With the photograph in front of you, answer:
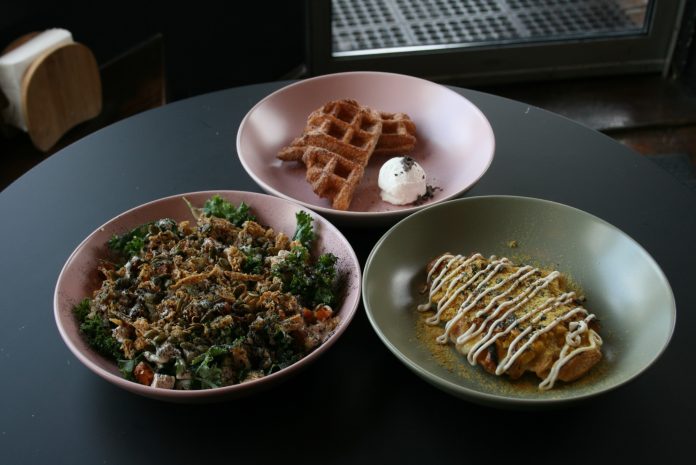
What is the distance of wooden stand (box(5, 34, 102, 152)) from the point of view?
9.50 feet

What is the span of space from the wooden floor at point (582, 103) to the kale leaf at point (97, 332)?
2006 mm

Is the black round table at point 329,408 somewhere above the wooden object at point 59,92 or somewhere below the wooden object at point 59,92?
above

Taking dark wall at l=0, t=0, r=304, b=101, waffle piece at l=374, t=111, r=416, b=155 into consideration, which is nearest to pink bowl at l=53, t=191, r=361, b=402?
waffle piece at l=374, t=111, r=416, b=155

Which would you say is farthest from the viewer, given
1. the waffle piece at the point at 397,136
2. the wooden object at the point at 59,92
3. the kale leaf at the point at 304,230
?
the wooden object at the point at 59,92

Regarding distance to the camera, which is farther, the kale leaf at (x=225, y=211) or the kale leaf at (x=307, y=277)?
the kale leaf at (x=225, y=211)

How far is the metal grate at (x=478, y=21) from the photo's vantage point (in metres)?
3.76

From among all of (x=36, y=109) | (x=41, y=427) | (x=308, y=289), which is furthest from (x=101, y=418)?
(x=36, y=109)

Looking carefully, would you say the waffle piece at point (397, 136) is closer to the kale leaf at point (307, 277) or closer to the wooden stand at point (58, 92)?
the kale leaf at point (307, 277)

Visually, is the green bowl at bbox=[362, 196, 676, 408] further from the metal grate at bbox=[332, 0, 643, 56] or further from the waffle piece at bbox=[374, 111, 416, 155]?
the metal grate at bbox=[332, 0, 643, 56]

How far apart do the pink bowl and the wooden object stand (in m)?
1.60

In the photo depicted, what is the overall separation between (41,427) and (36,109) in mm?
2032

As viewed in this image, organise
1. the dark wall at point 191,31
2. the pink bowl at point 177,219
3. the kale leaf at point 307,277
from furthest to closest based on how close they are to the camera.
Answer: the dark wall at point 191,31
the kale leaf at point 307,277
the pink bowl at point 177,219

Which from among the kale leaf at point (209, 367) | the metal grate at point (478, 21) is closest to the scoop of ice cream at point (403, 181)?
the kale leaf at point (209, 367)

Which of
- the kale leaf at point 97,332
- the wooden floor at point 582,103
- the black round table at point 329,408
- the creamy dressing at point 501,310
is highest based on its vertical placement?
the kale leaf at point 97,332
